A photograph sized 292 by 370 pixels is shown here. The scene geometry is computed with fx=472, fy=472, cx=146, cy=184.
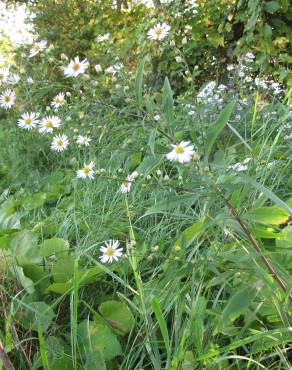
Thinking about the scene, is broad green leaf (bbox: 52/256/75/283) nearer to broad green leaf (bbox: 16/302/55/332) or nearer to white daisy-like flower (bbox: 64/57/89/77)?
broad green leaf (bbox: 16/302/55/332)

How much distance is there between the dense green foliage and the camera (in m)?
1.15

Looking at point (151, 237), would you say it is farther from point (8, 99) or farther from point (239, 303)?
point (239, 303)

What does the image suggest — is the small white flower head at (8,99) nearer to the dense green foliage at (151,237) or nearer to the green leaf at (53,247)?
the dense green foliage at (151,237)

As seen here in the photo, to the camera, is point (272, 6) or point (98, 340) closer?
point (98, 340)

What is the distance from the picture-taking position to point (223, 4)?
3.94 metres

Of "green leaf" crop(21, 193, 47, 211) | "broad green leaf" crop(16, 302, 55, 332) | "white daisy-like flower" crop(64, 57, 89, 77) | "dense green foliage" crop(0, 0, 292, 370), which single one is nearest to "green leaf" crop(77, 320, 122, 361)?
"dense green foliage" crop(0, 0, 292, 370)

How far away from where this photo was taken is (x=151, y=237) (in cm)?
196

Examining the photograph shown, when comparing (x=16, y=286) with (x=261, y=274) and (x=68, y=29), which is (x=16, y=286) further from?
(x=68, y=29)

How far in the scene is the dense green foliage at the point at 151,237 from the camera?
3.77ft

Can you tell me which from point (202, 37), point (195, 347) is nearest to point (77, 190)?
point (195, 347)

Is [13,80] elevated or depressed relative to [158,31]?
depressed

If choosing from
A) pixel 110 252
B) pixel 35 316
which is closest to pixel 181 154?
pixel 110 252

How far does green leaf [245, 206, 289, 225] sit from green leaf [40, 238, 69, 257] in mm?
891

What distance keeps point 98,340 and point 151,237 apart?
0.63m
